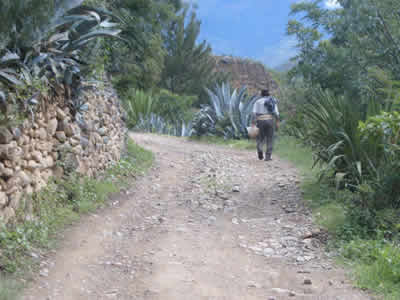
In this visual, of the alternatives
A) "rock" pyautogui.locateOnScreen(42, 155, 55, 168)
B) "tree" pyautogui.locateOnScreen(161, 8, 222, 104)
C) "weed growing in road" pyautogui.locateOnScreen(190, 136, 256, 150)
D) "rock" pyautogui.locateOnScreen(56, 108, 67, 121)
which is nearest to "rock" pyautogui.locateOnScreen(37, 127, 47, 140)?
"rock" pyautogui.locateOnScreen(42, 155, 55, 168)

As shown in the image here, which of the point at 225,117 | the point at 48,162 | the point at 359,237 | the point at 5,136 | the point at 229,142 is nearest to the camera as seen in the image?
the point at 5,136

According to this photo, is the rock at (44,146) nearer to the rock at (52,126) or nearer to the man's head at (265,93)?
the rock at (52,126)

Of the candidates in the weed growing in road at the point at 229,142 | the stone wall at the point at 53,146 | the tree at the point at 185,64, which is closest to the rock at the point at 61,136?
the stone wall at the point at 53,146

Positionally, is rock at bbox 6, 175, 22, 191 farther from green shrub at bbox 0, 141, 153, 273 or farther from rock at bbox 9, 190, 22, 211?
green shrub at bbox 0, 141, 153, 273

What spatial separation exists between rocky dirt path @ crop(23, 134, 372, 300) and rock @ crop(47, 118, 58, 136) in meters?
1.14

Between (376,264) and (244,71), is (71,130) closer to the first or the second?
(376,264)

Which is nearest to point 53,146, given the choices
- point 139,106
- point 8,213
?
point 8,213

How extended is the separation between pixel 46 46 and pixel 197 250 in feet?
10.2

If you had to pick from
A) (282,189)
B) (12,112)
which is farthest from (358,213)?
(12,112)

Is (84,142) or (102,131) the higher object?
(102,131)

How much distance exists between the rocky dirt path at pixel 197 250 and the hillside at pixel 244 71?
24.6 metres

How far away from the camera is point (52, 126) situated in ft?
16.3

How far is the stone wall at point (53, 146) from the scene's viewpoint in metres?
3.89

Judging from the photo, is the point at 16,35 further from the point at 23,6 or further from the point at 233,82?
the point at 233,82
